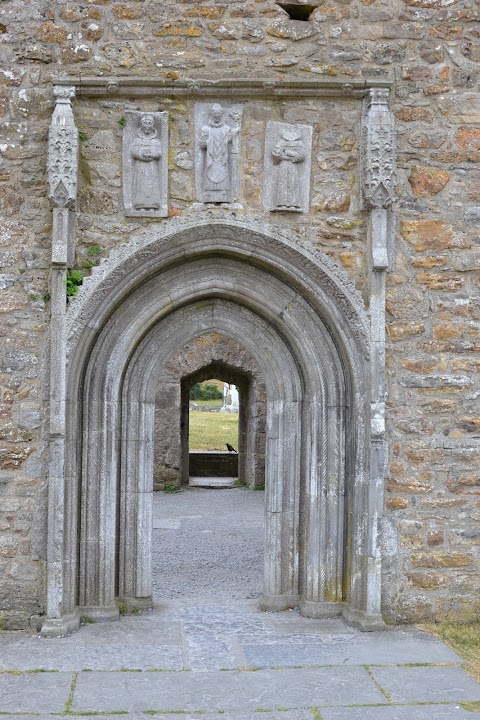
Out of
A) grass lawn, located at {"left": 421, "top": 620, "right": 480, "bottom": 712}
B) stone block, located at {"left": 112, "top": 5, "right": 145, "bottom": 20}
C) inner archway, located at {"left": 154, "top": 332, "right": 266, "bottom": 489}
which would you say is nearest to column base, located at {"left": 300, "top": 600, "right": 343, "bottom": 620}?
grass lawn, located at {"left": 421, "top": 620, "right": 480, "bottom": 712}

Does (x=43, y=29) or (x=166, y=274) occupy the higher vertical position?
(x=43, y=29)

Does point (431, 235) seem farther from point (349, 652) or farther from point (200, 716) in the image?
point (200, 716)

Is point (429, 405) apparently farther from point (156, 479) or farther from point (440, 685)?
point (156, 479)

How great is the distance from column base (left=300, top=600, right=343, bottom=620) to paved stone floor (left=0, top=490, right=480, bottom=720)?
76 millimetres

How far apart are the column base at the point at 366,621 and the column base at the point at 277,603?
506 millimetres

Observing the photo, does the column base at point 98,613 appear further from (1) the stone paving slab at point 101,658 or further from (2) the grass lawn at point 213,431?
(2) the grass lawn at point 213,431

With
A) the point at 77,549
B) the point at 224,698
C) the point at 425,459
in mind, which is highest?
the point at 425,459

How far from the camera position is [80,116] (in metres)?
5.64

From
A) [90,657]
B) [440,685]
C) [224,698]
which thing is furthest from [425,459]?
[90,657]

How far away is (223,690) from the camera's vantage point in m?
4.52

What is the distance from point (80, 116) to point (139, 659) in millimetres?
3540

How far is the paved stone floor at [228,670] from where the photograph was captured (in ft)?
14.0

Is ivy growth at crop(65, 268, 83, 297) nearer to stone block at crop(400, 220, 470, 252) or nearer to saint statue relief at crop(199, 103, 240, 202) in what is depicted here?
saint statue relief at crop(199, 103, 240, 202)

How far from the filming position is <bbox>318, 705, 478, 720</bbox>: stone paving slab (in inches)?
164
